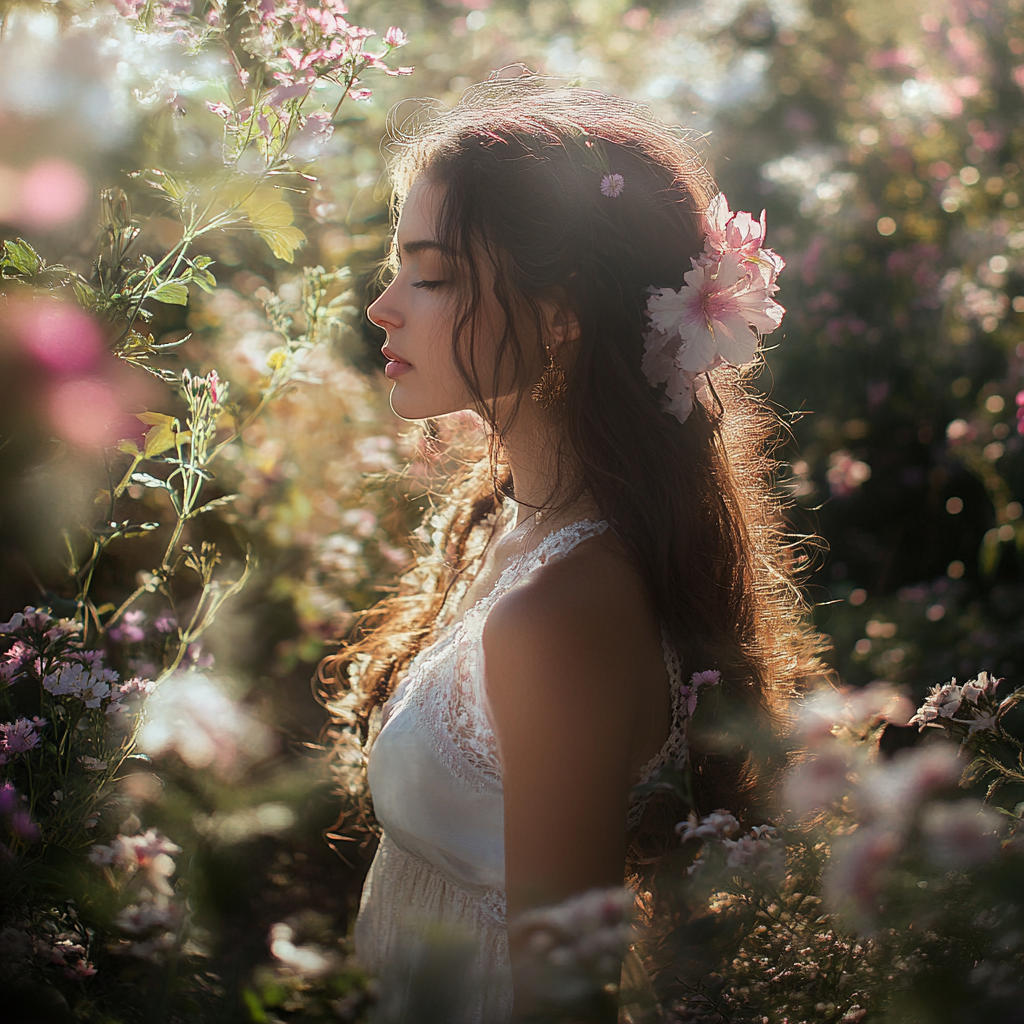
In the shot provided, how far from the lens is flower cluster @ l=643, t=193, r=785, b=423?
3.76ft

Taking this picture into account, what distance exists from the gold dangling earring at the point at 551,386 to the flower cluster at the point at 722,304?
0.49ft

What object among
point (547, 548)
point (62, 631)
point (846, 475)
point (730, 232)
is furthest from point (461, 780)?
point (846, 475)

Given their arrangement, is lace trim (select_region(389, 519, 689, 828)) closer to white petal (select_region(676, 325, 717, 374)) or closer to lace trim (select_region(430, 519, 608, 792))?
lace trim (select_region(430, 519, 608, 792))

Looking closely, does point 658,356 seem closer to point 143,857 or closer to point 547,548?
point 547,548

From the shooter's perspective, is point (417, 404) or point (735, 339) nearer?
point (735, 339)

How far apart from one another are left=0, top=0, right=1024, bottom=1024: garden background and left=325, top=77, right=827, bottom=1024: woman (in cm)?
20

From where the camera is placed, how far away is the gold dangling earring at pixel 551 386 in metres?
1.27

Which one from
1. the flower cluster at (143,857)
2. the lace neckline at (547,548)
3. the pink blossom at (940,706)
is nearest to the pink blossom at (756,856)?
the pink blossom at (940,706)

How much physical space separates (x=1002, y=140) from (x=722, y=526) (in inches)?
146

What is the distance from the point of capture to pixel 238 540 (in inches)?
71.9

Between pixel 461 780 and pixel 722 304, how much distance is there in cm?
78

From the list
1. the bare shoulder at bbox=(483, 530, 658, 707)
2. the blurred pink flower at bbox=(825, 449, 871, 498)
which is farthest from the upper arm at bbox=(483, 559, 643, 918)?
the blurred pink flower at bbox=(825, 449, 871, 498)

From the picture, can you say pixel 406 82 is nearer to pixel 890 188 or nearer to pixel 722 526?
pixel 722 526

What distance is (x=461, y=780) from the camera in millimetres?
1226
